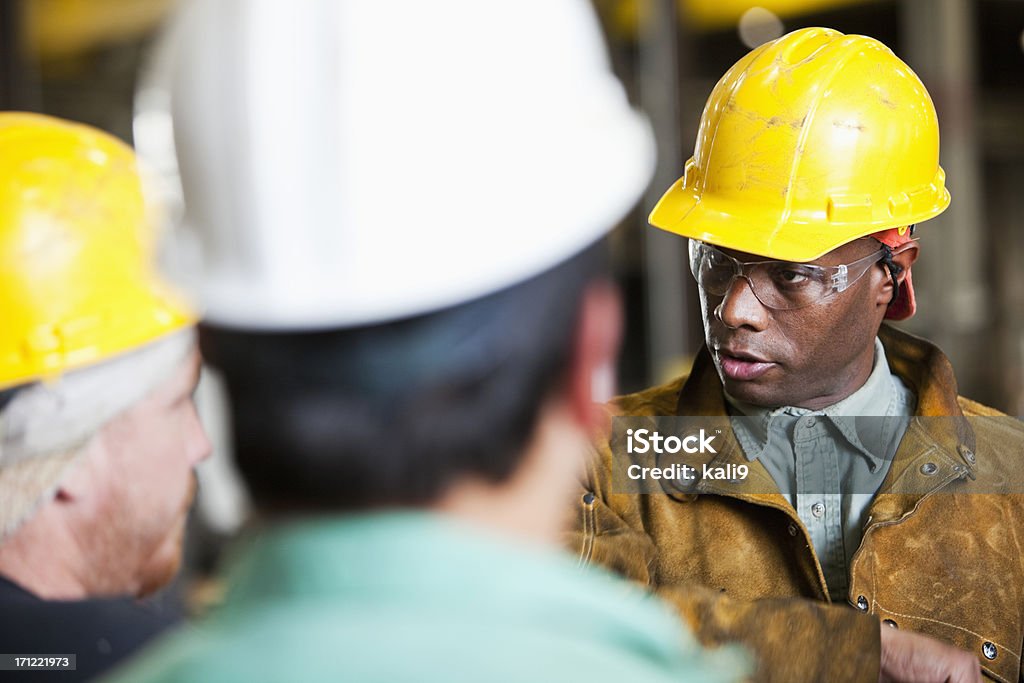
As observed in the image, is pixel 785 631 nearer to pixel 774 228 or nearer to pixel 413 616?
pixel 774 228

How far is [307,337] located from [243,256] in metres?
0.08

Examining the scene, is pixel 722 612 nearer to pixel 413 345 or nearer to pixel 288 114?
pixel 413 345

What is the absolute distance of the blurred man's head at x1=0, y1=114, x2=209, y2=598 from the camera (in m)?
1.96

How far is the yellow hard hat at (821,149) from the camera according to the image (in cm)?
161

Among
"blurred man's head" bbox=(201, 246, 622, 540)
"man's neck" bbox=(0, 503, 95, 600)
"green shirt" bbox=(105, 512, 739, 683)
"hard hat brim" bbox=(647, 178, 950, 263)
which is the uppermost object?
"blurred man's head" bbox=(201, 246, 622, 540)

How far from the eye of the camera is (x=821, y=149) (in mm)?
1620

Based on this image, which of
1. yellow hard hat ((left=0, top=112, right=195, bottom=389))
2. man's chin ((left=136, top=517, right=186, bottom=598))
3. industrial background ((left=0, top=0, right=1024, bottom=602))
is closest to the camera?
yellow hard hat ((left=0, top=112, right=195, bottom=389))

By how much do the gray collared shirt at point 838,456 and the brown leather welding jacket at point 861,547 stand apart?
1 cm

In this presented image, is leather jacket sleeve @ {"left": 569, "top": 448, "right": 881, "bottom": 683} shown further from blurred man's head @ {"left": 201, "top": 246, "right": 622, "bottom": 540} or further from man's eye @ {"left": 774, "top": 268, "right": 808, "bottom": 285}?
blurred man's head @ {"left": 201, "top": 246, "right": 622, "bottom": 540}

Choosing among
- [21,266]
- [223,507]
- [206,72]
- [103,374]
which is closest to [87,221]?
[21,266]

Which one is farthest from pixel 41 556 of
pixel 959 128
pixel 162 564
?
pixel 959 128

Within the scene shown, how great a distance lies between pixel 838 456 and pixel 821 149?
44cm

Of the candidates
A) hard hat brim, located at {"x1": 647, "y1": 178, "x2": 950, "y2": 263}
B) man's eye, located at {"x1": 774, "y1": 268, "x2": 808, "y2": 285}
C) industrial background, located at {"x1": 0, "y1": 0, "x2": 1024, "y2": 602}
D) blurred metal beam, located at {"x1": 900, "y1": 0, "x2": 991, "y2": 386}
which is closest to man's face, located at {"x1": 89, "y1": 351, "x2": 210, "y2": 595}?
hard hat brim, located at {"x1": 647, "y1": 178, "x2": 950, "y2": 263}

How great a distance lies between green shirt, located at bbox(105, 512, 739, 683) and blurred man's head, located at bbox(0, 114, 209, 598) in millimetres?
1147
